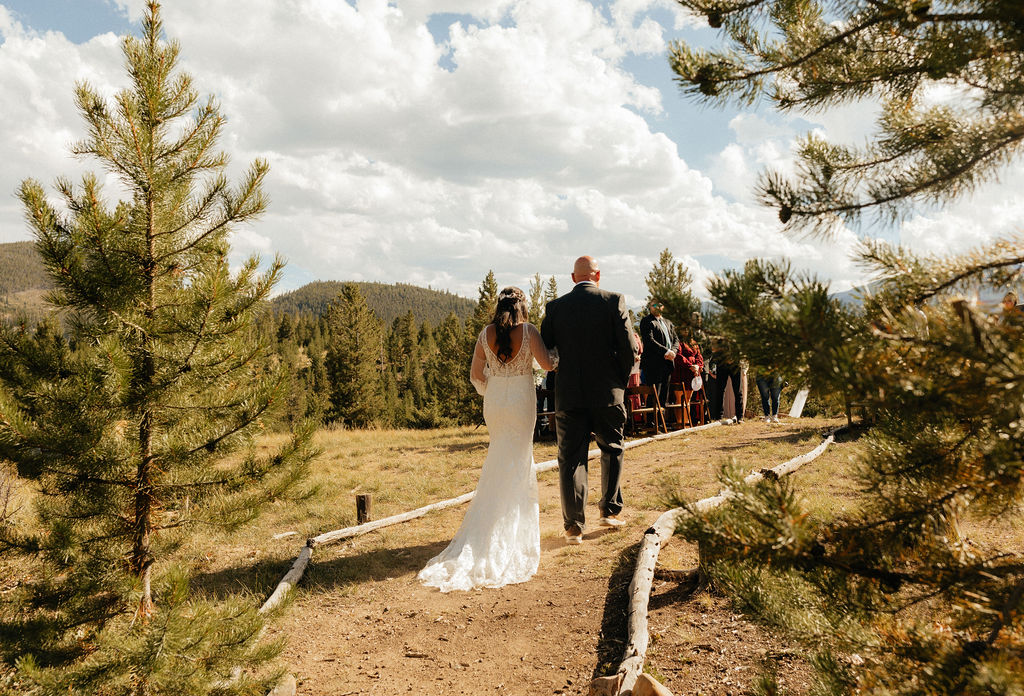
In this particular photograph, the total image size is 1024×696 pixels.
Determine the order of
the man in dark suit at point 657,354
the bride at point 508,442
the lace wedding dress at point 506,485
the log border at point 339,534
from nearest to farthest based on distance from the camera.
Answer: the log border at point 339,534
the lace wedding dress at point 506,485
the bride at point 508,442
the man in dark suit at point 657,354

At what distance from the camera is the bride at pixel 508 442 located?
5645 mm

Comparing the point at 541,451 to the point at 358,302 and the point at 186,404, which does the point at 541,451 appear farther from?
the point at 358,302

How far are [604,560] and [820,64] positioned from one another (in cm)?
427

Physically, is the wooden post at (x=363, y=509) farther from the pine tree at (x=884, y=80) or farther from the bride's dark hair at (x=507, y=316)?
the pine tree at (x=884, y=80)

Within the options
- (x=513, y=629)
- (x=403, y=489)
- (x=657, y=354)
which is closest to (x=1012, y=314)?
(x=513, y=629)

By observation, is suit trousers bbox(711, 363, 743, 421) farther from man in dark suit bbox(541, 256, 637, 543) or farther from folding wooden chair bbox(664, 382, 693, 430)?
man in dark suit bbox(541, 256, 637, 543)

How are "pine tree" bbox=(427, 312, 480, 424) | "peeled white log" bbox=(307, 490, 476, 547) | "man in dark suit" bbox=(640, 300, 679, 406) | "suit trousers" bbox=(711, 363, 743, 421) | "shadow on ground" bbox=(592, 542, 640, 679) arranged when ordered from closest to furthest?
"shadow on ground" bbox=(592, 542, 640, 679) < "peeled white log" bbox=(307, 490, 476, 547) < "man in dark suit" bbox=(640, 300, 679, 406) < "suit trousers" bbox=(711, 363, 743, 421) < "pine tree" bbox=(427, 312, 480, 424)

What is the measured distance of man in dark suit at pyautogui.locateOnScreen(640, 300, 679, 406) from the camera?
10970 mm

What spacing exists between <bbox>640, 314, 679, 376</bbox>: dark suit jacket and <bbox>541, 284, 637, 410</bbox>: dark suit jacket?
4.94 metres

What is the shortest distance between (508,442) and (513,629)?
1928 millimetres

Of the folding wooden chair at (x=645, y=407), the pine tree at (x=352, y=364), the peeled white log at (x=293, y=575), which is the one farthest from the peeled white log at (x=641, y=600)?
the pine tree at (x=352, y=364)

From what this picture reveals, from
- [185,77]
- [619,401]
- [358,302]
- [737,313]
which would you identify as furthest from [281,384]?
[358,302]

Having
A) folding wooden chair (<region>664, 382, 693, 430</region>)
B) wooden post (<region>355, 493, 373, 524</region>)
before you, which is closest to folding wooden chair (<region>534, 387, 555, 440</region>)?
folding wooden chair (<region>664, 382, 693, 430</region>)

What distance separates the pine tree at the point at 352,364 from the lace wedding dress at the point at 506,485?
146 feet
